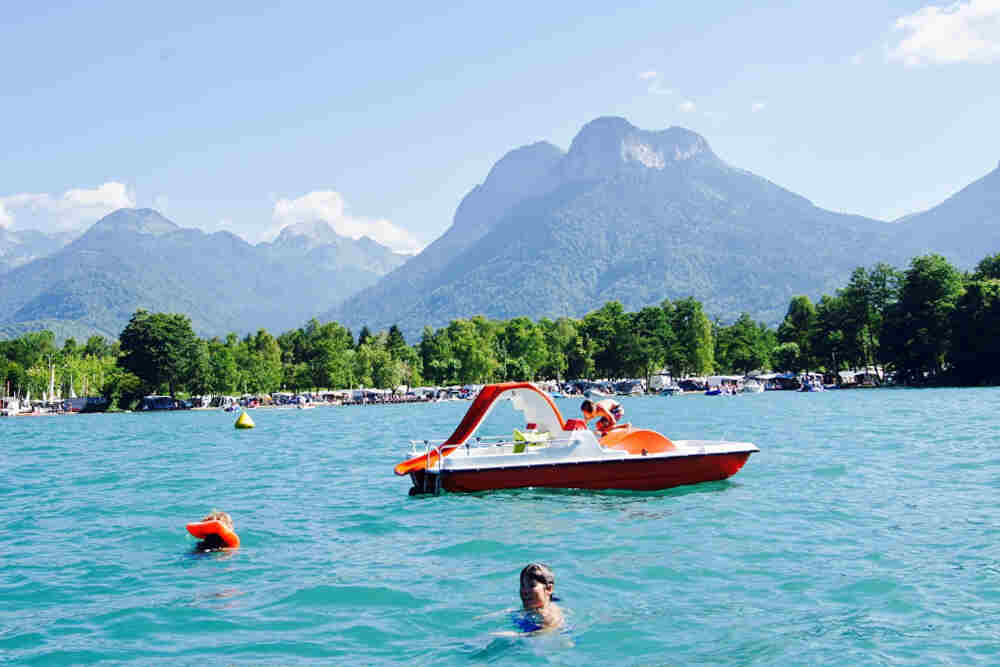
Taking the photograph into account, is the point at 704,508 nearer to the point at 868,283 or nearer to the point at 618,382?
the point at 868,283

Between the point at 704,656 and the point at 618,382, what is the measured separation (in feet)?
560

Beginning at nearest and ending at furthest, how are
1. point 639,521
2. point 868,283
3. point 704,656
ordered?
point 704,656 → point 639,521 → point 868,283

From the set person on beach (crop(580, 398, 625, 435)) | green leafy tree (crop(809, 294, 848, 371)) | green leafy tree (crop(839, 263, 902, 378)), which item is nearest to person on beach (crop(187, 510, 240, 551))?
person on beach (crop(580, 398, 625, 435))

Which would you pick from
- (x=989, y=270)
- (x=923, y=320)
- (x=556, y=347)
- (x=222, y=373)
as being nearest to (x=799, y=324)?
(x=989, y=270)

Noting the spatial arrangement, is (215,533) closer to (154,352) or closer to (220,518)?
(220,518)

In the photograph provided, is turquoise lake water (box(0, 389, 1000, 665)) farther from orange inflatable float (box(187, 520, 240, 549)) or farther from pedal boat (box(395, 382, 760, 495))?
pedal boat (box(395, 382, 760, 495))

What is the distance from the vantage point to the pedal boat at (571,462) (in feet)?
74.5

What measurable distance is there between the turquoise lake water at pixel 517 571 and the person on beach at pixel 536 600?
292 mm

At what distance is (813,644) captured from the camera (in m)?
10.1

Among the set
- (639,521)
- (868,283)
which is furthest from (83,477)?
(868,283)

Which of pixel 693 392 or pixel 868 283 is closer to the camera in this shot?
pixel 868 283

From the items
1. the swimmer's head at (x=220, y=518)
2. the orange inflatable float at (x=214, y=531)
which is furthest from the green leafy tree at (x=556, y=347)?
the orange inflatable float at (x=214, y=531)

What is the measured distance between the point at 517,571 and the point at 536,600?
3442mm

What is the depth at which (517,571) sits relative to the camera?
567 inches
